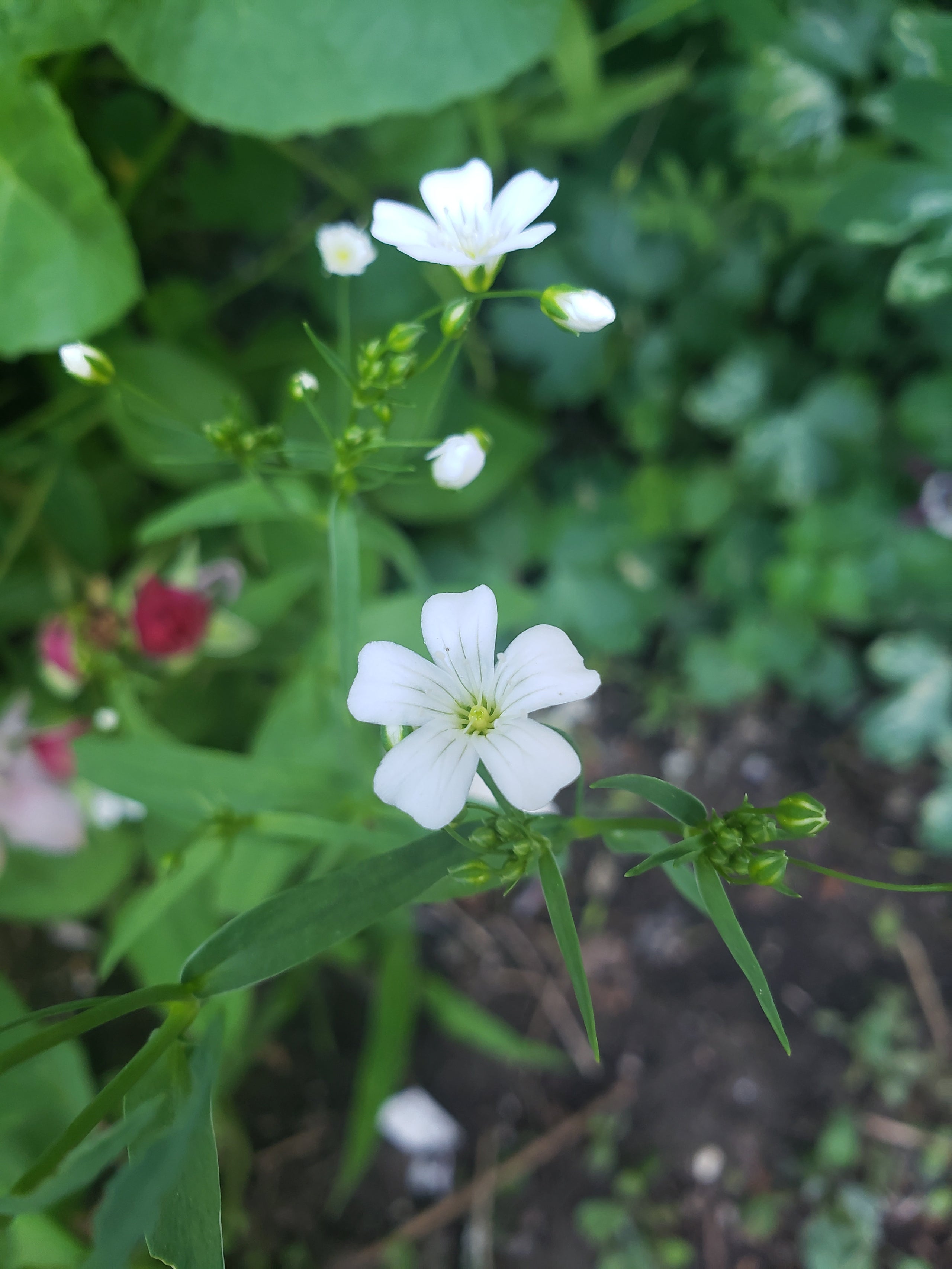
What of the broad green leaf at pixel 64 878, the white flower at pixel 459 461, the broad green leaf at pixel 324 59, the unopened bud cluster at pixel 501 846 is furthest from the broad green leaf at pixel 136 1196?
the broad green leaf at pixel 324 59

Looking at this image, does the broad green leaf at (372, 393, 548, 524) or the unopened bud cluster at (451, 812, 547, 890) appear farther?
the broad green leaf at (372, 393, 548, 524)

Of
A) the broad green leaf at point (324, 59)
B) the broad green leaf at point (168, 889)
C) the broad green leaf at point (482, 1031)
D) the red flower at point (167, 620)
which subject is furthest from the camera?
the broad green leaf at point (482, 1031)

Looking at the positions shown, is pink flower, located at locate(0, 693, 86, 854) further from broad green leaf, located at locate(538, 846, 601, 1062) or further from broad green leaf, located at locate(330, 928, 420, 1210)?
broad green leaf, located at locate(538, 846, 601, 1062)

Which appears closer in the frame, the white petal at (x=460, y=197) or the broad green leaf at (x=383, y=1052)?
the white petal at (x=460, y=197)

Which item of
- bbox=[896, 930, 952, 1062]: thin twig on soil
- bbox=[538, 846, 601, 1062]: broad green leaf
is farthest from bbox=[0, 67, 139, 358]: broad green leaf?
bbox=[896, 930, 952, 1062]: thin twig on soil

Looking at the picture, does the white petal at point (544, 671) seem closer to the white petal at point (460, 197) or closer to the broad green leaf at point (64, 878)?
the white petal at point (460, 197)

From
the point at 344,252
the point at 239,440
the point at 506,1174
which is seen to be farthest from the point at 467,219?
the point at 506,1174

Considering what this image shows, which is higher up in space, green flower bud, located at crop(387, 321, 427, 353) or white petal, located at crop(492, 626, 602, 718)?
green flower bud, located at crop(387, 321, 427, 353)
